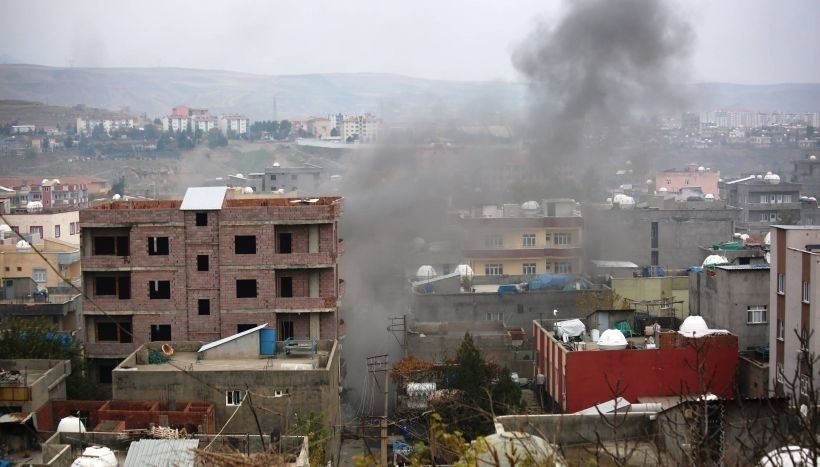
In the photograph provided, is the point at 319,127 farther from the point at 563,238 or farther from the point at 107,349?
the point at 107,349

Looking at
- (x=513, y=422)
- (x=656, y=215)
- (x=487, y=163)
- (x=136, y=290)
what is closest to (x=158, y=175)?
(x=487, y=163)

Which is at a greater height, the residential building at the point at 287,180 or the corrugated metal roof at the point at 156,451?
the residential building at the point at 287,180

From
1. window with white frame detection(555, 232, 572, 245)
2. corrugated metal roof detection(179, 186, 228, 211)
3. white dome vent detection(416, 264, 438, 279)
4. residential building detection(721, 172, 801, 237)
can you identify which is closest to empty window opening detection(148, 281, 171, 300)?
corrugated metal roof detection(179, 186, 228, 211)

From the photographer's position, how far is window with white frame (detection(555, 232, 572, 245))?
116 feet

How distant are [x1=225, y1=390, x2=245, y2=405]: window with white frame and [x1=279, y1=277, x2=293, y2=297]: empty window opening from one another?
369 centimetres

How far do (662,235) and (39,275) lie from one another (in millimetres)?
20283

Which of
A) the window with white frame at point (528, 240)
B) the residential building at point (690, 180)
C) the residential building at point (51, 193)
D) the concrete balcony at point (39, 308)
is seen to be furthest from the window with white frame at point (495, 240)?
the residential building at point (690, 180)

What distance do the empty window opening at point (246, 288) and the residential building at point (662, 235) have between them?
1893 centimetres

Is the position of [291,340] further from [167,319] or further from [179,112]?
[179,112]

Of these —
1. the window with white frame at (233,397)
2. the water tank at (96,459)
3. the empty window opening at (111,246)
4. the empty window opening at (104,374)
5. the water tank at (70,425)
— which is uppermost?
the empty window opening at (111,246)

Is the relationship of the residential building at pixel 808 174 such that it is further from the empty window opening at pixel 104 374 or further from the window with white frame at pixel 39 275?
the empty window opening at pixel 104 374

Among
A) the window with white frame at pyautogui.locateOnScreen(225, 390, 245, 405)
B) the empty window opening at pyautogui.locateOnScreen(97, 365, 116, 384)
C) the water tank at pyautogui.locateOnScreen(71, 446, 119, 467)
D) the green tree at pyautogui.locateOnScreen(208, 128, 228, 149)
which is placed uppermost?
the green tree at pyautogui.locateOnScreen(208, 128, 228, 149)

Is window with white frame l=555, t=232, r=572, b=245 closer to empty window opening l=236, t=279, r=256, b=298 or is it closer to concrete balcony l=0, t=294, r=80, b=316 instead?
concrete balcony l=0, t=294, r=80, b=316

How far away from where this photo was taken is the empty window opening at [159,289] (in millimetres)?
19828
